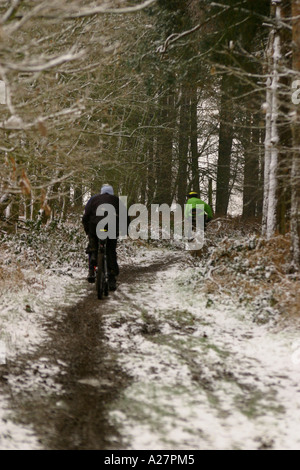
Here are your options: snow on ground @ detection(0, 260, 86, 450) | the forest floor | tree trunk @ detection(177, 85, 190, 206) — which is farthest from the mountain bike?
tree trunk @ detection(177, 85, 190, 206)

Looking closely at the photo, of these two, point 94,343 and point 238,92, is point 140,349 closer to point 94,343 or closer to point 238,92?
point 94,343

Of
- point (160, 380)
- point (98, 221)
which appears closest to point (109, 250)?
point (98, 221)

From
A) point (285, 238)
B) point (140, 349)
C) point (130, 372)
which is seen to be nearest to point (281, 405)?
point (130, 372)

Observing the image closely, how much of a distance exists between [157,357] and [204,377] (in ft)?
2.73

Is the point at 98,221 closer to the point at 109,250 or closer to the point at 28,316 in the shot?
the point at 109,250

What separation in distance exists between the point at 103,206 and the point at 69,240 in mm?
5381

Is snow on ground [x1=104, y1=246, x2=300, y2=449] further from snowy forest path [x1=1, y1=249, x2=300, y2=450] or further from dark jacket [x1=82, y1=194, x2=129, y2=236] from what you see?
dark jacket [x1=82, y1=194, x2=129, y2=236]

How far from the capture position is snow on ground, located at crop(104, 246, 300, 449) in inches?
155

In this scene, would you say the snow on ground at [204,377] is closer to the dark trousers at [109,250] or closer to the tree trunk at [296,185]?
the dark trousers at [109,250]

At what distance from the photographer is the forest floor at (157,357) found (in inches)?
156

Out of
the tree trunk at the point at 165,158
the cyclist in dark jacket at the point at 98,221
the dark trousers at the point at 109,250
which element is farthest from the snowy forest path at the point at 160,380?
the tree trunk at the point at 165,158

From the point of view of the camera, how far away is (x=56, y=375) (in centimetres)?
515

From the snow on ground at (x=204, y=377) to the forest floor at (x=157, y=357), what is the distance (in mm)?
16

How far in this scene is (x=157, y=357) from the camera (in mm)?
5809
